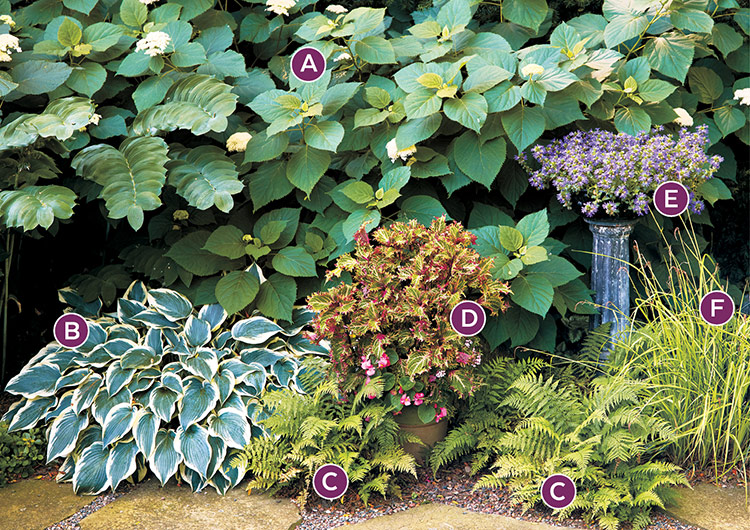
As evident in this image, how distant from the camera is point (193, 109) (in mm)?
3104

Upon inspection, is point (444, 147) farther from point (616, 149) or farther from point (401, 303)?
point (401, 303)

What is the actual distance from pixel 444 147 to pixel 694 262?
4.93ft

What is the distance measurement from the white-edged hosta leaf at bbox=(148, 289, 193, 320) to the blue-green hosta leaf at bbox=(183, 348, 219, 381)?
26cm

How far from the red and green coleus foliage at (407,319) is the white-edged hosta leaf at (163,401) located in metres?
0.66

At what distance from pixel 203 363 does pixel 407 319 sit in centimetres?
93

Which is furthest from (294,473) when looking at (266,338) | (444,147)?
(444,147)

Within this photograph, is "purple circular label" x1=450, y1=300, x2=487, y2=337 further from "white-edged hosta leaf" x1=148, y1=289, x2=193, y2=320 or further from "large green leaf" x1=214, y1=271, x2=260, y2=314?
"white-edged hosta leaf" x1=148, y1=289, x2=193, y2=320

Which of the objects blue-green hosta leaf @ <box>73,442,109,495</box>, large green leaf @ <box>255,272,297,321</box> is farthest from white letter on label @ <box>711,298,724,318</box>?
blue-green hosta leaf @ <box>73,442,109,495</box>

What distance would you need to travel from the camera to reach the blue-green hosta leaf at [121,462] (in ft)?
9.58

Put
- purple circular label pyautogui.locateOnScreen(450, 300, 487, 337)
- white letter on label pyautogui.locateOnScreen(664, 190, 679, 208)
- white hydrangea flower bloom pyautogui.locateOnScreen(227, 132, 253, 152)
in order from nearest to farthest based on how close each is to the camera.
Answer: purple circular label pyautogui.locateOnScreen(450, 300, 487, 337) < white letter on label pyautogui.locateOnScreen(664, 190, 679, 208) < white hydrangea flower bloom pyautogui.locateOnScreen(227, 132, 253, 152)

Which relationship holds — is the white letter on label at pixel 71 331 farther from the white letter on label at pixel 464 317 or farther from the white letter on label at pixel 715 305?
the white letter on label at pixel 715 305

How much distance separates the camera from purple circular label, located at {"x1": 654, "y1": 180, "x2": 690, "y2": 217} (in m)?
3.15

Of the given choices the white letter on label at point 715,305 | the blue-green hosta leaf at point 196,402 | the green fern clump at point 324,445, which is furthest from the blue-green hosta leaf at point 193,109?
the white letter on label at point 715,305

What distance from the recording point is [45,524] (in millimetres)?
2762
